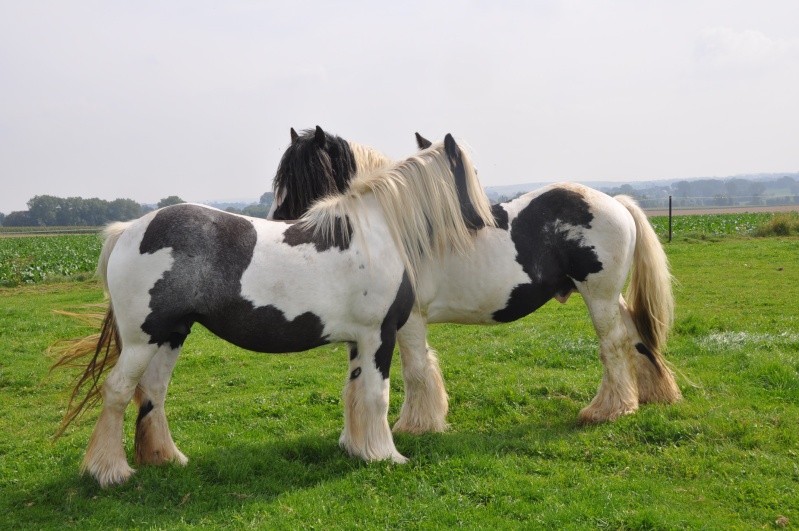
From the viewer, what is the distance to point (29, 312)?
466 inches

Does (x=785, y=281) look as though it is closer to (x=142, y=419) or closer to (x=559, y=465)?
(x=559, y=465)

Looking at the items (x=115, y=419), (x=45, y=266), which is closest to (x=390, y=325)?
(x=115, y=419)

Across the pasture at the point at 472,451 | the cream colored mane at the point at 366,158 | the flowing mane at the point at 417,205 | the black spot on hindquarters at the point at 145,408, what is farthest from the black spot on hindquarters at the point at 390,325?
the black spot on hindquarters at the point at 145,408

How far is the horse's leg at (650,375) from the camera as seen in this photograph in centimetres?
546

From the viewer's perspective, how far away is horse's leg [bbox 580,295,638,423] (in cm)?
518

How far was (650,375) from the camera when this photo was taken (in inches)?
218

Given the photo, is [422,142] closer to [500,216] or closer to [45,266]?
[500,216]

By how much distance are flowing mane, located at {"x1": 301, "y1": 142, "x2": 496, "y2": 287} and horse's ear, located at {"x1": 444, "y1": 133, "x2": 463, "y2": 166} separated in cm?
3

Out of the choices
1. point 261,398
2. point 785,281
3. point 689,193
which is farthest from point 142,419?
point 689,193

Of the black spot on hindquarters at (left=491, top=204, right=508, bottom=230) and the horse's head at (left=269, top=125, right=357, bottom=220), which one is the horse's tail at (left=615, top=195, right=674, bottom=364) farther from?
the horse's head at (left=269, top=125, right=357, bottom=220)

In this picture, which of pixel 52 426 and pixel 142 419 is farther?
pixel 52 426

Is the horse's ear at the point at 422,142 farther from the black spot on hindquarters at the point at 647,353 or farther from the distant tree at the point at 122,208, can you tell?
the distant tree at the point at 122,208

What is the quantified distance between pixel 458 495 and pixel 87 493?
2521mm

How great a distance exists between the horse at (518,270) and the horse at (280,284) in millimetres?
358
